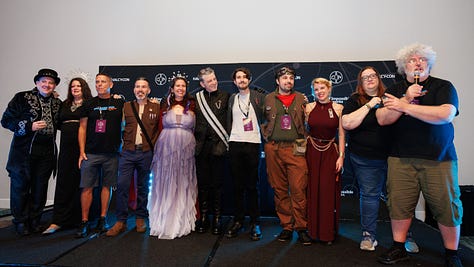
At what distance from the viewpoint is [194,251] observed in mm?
2449

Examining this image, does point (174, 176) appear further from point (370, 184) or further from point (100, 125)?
point (370, 184)

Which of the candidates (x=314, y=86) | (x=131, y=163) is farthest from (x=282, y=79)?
(x=131, y=163)

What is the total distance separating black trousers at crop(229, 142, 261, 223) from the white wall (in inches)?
76.2

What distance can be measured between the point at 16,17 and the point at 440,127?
6077mm

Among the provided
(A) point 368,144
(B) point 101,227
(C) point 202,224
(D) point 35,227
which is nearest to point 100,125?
(B) point 101,227

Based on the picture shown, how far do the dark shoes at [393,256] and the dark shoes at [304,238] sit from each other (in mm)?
598

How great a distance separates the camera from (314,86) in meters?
2.65

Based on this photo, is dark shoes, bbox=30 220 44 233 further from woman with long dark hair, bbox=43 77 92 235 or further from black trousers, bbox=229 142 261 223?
black trousers, bbox=229 142 261 223

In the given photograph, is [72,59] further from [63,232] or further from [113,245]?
[113,245]

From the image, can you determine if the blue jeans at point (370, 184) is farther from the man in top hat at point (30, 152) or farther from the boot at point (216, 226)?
the man in top hat at point (30, 152)

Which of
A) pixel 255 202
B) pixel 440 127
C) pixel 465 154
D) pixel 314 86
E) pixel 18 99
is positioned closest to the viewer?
pixel 440 127

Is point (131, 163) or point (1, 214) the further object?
point (1, 214)

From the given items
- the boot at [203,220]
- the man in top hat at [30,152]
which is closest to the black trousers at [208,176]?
the boot at [203,220]

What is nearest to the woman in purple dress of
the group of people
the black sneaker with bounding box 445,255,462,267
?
the group of people
